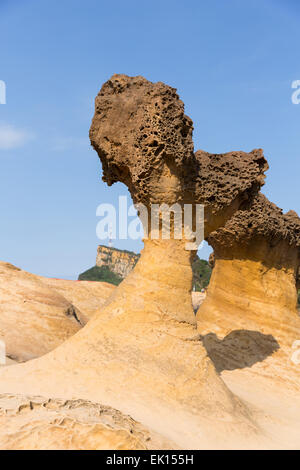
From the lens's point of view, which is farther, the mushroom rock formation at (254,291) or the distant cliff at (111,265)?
the distant cliff at (111,265)

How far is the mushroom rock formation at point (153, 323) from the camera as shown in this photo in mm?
5062

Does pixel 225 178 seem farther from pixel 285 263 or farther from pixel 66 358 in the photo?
pixel 285 263

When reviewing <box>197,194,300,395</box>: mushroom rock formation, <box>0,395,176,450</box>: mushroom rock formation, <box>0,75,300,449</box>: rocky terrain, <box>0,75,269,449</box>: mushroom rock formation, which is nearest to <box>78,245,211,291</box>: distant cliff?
<box>197,194,300,395</box>: mushroom rock formation

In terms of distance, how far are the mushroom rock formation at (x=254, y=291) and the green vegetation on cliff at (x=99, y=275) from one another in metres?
28.9

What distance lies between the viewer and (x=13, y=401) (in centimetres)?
423

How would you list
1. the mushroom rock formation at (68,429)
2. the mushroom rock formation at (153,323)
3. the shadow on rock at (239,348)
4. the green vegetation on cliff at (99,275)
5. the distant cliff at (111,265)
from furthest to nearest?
the distant cliff at (111,265) < the green vegetation on cliff at (99,275) < the shadow on rock at (239,348) < the mushroom rock formation at (153,323) < the mushroom rock formation at (68,429)

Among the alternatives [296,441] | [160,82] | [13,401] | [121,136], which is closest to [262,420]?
[296,441]

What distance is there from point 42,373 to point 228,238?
5.72 meters

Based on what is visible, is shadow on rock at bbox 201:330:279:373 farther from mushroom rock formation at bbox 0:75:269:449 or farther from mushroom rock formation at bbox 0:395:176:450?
mushroom rock formation at bbox 0:395:176:450

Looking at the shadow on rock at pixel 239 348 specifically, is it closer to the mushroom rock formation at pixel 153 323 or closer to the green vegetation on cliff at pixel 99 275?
the mushroom rock formation at pixel 153 323

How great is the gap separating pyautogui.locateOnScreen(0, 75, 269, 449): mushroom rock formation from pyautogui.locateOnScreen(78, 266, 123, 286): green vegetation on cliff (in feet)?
107

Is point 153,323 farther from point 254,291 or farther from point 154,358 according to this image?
point 254,291

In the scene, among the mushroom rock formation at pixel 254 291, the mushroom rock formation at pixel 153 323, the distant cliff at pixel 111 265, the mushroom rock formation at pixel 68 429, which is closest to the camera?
the mushroom rock formation at pixel 68 429

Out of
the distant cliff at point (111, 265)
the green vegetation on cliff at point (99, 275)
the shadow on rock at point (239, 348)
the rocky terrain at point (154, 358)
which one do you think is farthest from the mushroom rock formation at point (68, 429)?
the green vegetation on cliff at point (99, 275)
